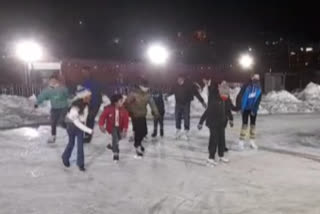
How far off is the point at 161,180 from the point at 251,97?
433 centimetres

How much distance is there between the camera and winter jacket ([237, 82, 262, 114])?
44.3 feet

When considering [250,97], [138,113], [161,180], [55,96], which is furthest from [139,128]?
[250,97]

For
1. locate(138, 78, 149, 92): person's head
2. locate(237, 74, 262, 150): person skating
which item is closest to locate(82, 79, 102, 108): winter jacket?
locate(138, 78, 149, 92): person's head

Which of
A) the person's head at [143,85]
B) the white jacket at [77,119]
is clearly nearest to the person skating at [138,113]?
the person's head at [143,85]

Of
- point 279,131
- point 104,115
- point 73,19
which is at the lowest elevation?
point 279,131

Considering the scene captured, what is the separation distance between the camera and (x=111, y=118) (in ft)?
37.1

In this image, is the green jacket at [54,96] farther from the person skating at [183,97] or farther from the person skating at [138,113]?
the person skating at [183,97]

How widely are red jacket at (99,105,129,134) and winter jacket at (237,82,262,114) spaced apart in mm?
3503

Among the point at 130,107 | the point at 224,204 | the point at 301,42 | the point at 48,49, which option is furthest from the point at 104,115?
the point at 301,42

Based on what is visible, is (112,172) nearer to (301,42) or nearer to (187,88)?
(187,88)

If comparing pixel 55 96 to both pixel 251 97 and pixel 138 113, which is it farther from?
pixel 251 97

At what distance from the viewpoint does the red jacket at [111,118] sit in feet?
36.9

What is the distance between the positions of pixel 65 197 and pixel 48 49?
28830mm

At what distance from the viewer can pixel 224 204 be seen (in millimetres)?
8469
